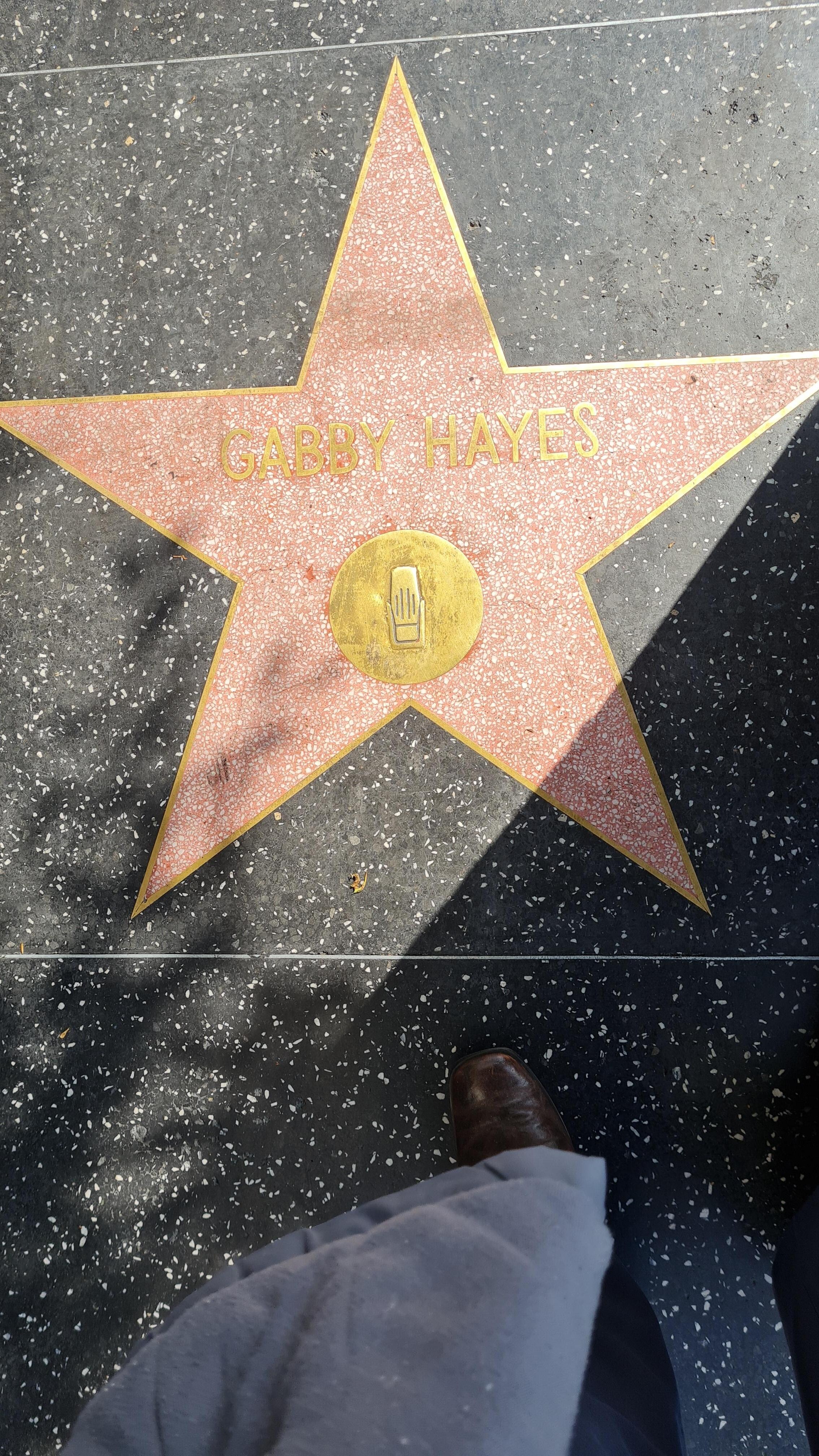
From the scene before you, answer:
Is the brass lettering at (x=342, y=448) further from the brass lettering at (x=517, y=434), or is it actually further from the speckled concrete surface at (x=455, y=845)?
the brass lettering at (x=517, y=434)

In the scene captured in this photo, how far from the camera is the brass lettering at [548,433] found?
6.76 ft

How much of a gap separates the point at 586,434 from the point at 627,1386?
2150 millimetres

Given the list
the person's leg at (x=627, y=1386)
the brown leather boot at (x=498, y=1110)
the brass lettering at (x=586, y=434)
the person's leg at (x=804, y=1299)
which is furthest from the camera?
the brass lettering at (x=586, y=434)

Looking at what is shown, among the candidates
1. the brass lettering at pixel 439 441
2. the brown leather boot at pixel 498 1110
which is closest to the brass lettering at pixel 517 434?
the brass lettering at pixel 439 441

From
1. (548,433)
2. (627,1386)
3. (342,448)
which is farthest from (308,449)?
(627,1386)

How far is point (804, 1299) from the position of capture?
1707 millimetres

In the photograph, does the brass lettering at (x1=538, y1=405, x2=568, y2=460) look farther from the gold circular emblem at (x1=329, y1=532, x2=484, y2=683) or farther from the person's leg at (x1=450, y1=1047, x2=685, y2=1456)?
the person's leg at (x1=450, y1=1047, x2=685, y2=1456)

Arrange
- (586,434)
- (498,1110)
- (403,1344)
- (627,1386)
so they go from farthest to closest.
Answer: (586,434) → (498,1110) → (627,1386) → (403,1344)

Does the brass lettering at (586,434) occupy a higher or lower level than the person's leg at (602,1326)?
higher

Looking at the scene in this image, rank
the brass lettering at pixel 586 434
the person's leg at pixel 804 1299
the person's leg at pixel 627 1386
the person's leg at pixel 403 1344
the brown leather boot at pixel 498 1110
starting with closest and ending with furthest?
the person's leg at pixel 403 1344 → the person's leg at pixel 627 1386 → the person's leg at pixel 804 1299 → the brown leather boot at pixel 498 1110 → the brass lettering at pixel 586 434

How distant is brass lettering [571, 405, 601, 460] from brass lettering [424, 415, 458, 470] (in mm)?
311

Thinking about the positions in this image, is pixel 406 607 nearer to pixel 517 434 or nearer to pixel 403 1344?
pixel 517 434

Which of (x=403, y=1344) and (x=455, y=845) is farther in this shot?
(x=455, y=845)

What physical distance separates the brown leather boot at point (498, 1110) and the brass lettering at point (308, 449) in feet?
5.23
